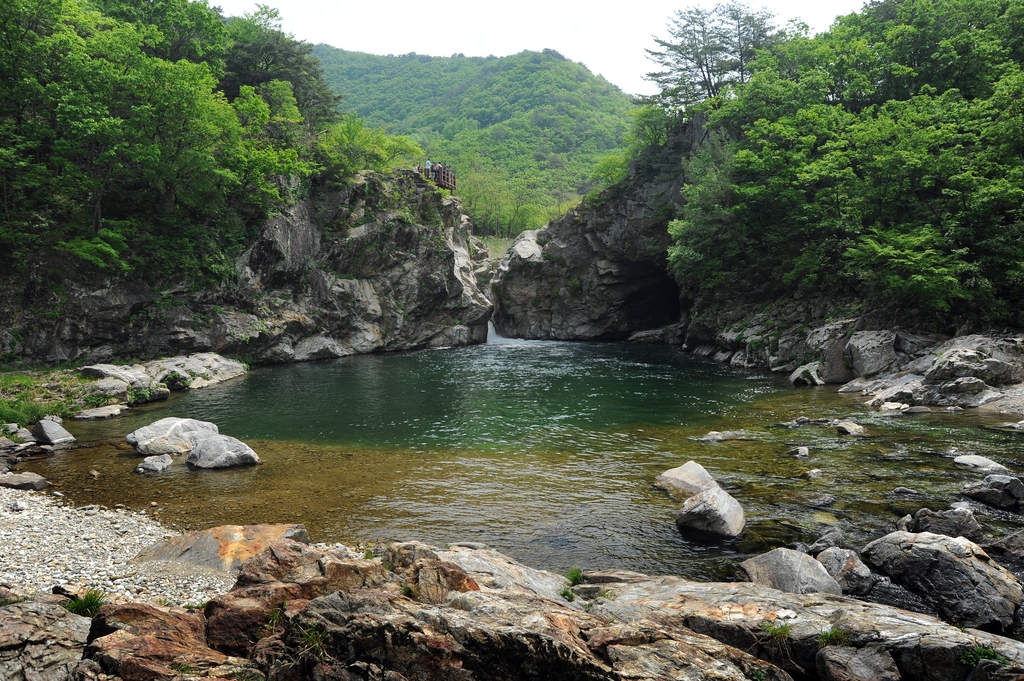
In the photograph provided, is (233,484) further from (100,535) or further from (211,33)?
(211,33)

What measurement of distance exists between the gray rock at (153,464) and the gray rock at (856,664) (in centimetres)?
1747

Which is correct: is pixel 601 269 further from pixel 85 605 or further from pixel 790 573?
pixel 85 605

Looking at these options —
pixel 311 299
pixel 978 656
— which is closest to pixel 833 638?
pixel 978 656

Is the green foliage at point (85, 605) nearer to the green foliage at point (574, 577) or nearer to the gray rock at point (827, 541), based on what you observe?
the green foliage at point (574, 577)

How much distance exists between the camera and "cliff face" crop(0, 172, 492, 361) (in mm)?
34375

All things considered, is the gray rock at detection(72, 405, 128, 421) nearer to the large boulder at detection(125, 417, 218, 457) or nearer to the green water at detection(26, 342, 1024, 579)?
the green water at detection(26, 342, 1024, 579)

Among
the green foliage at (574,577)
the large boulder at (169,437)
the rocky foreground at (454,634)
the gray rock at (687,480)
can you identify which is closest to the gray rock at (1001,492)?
the gray rock at (687,480)

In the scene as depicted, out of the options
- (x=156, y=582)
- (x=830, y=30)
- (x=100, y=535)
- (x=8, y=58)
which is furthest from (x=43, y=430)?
(x=830, y=30)

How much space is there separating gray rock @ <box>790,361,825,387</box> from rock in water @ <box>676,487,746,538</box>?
68.4ft

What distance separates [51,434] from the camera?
20188mm

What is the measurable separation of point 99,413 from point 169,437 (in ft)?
27.4

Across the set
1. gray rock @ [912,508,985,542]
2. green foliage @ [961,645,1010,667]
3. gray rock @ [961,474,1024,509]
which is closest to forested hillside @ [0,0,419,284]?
gray rock @ [912,508,985,542]

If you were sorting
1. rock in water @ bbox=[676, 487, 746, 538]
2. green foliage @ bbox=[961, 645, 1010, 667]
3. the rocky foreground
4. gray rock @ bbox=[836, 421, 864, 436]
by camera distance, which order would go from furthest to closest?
gray rock @ bbox=[836, 421, 864, 436] → rock in water @ bbox=[676, 487, 746, 538] → green foliage @ bbox=[961, 645, 1010, 667] → the rocky foreground

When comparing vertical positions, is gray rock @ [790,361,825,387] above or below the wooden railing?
below
